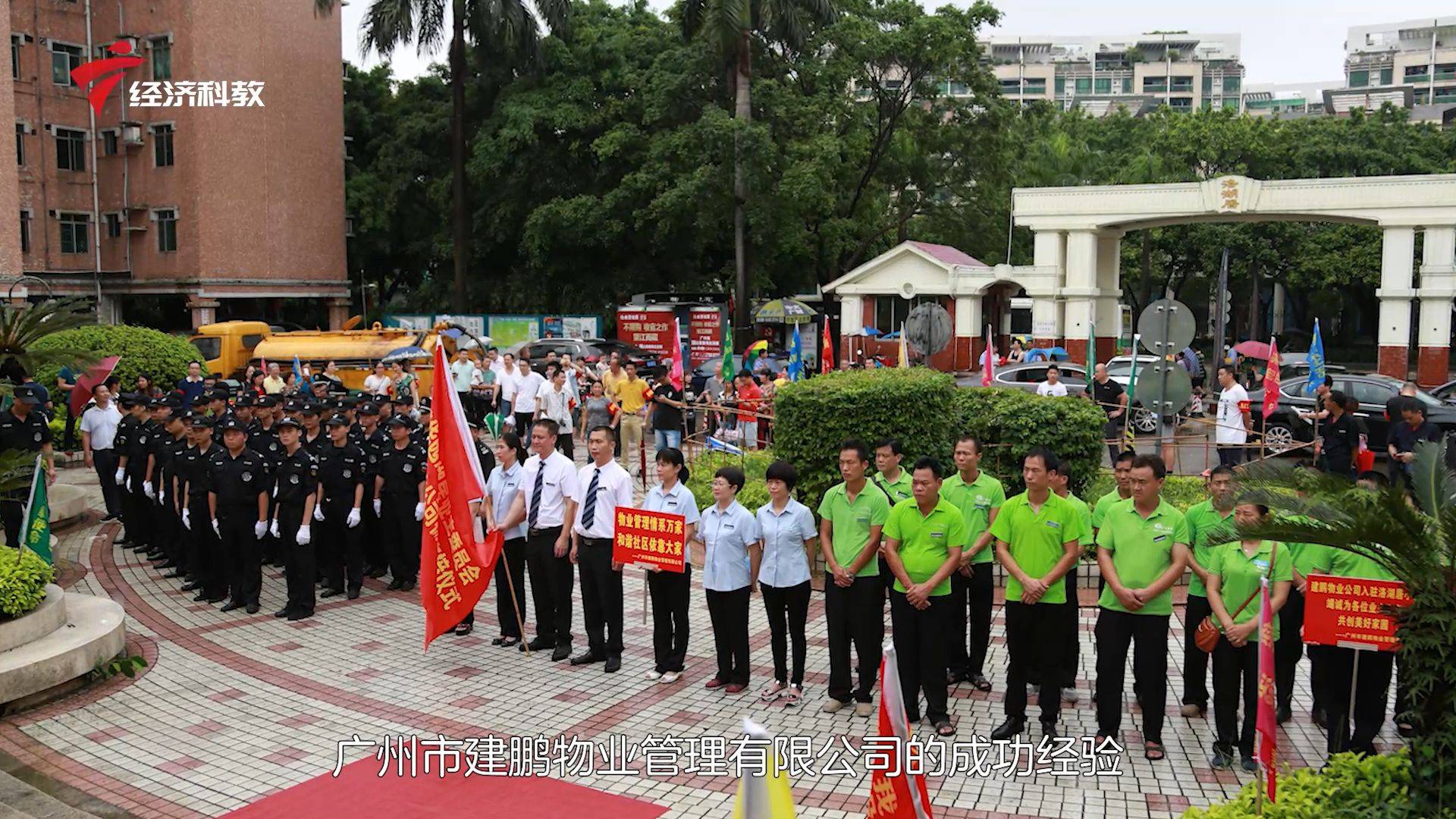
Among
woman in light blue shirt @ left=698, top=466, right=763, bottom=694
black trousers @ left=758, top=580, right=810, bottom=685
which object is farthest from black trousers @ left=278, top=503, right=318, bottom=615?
black trousers @ left=758, top=580, right=810, bottom=685

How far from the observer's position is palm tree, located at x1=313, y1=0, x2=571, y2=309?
34.0 m

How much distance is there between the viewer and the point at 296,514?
1072 cm

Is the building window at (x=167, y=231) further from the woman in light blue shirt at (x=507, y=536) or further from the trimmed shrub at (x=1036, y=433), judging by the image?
the trimmed shrub at (x=1036, y=433)

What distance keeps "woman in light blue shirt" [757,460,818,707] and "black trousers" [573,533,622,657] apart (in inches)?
52.7

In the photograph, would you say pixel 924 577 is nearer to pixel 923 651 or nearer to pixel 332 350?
pixel 923 651

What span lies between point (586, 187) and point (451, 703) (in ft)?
94.9

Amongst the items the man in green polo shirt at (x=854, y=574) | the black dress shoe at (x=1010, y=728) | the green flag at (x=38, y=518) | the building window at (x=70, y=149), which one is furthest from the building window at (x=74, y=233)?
the black dress shoe at (x=1010, y=728)

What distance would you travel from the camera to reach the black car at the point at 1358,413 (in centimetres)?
1814

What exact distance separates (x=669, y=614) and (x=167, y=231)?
31814 mm

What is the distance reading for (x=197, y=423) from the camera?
38.0ft

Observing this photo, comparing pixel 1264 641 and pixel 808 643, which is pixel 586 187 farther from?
pixel 1264 641

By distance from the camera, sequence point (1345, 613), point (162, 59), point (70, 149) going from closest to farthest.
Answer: point (1345, 613), point (162, 59), point (70, 149)

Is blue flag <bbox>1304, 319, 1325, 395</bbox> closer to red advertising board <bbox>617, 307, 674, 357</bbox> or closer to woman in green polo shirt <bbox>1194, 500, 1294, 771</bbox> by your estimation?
woman in green polo shirt <bbox>1194, 500, 1294, 771</bbox>

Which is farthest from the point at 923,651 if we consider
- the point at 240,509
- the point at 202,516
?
the point at 202,516
